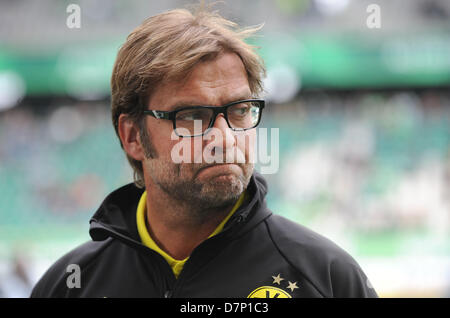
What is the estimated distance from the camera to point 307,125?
882 cm

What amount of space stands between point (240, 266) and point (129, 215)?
451 mm

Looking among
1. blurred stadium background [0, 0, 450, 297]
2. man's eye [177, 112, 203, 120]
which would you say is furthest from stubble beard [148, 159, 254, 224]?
blurred stadium background [0, 0, 450, 297]

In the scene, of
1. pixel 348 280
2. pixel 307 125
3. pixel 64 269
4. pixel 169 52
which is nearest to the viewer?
pixel 348 280

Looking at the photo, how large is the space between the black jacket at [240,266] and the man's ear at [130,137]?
0.22m

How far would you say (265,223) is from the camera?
147 centimetres

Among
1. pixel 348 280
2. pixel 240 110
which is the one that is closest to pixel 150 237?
pixel 240 110

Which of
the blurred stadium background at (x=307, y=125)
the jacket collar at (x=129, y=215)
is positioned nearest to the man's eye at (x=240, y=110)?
the jacket collar at (x=129, y=215)

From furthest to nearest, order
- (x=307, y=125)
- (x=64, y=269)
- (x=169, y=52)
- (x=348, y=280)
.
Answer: (x=307, y=125)
(x=64, y=269)
(x=169, y=52)
(x=348, y=280)

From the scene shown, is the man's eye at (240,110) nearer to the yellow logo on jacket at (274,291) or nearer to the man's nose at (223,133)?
the man's nose at (223,133)

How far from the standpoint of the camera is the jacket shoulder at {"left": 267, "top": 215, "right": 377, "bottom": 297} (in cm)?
132

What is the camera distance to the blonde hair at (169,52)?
1419mm

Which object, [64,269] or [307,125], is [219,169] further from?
[307,125]

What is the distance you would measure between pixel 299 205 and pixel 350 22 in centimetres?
303

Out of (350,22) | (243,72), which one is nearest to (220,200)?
(243,72)
